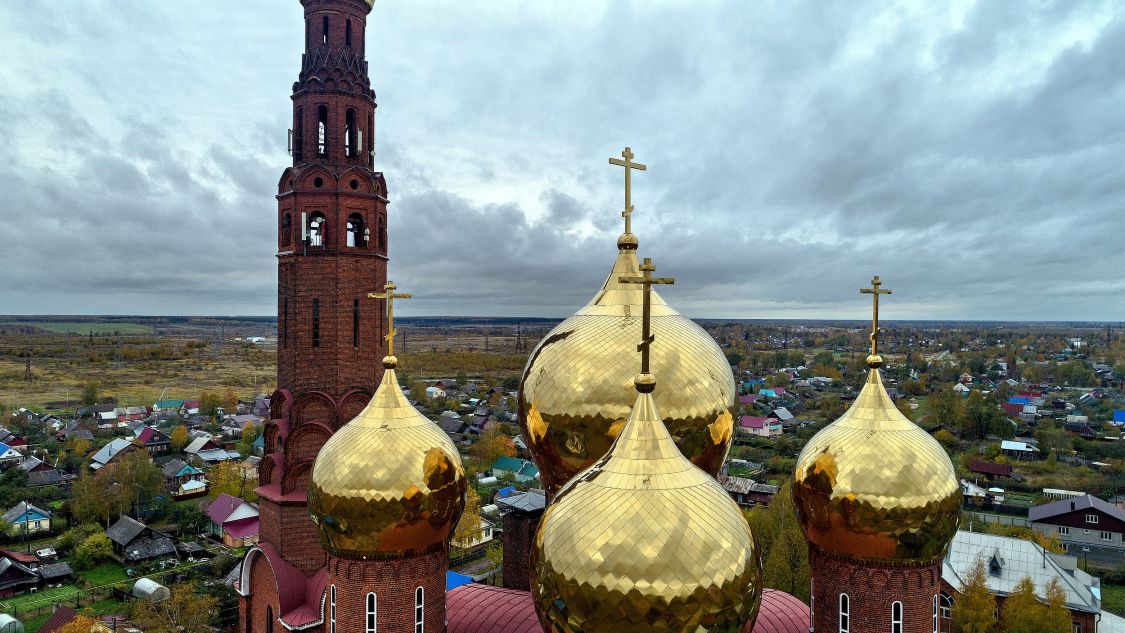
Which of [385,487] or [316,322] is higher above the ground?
[316,322]

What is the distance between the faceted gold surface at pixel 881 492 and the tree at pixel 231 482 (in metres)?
34.1

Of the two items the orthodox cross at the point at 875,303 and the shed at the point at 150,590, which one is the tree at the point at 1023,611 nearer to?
the orthodox cross at the point at 875,303

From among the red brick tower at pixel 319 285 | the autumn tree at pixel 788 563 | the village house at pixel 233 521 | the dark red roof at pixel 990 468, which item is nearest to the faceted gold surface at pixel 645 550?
the red brick tower at pixel 319 285

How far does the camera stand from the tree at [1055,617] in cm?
1878

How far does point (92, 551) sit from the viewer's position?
93.7 feet

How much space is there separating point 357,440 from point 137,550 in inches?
1021

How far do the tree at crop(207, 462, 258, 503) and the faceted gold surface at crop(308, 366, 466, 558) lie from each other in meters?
30.4

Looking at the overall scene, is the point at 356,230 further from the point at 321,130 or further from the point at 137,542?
the point at 137,542

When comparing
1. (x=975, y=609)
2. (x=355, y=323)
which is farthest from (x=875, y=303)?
(x=975, y=609)

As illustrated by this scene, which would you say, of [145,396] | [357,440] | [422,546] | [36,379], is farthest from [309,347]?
[36,379]

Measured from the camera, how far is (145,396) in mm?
88625

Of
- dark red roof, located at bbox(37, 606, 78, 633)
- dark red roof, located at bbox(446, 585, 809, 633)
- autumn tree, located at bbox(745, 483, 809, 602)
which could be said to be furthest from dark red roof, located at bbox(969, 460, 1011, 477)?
dark red roof, located at bbox(37, 606, 78, 633)

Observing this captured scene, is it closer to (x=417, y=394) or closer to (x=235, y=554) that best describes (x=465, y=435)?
(x=417, y=394)

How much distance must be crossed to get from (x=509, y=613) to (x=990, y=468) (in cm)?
4151
